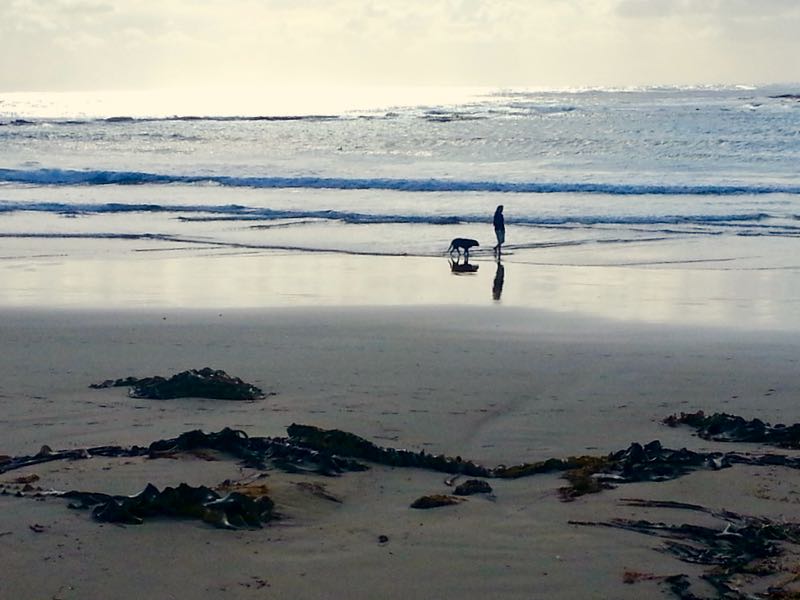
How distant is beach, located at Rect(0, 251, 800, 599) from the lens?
4500 millimetres

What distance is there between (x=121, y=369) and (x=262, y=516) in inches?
172

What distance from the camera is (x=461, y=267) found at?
653 inches

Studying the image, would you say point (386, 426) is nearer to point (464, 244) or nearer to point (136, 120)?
point (464, 244)

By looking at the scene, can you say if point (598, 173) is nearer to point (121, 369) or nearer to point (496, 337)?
point (496, 337)

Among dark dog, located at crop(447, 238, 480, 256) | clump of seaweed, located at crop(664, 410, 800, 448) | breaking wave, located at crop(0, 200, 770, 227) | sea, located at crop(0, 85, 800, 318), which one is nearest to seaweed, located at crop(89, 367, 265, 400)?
clump of seaweed, located at crop(664, 410, 800, 448)

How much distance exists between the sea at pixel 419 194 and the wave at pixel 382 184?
0.08m

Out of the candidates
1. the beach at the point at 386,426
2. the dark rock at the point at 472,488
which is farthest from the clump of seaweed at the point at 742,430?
the dark rock at the point at 472,488

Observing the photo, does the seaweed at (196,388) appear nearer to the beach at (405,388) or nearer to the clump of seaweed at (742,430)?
the beach at (405,388)

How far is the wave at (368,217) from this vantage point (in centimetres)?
2336

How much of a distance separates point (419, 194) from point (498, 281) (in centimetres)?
1564

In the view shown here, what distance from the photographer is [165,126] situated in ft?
229

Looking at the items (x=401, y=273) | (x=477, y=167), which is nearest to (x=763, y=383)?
(x=401, y=273)

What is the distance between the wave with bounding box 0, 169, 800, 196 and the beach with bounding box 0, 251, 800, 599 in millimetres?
17933

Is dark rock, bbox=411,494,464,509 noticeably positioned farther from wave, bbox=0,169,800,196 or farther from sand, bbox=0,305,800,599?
wave, bbox=0,169,800,196
